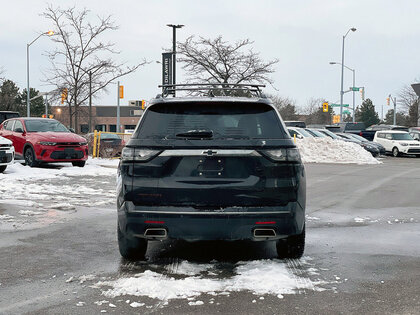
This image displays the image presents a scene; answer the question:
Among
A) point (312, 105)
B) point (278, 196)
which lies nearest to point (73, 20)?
point (278, 196)

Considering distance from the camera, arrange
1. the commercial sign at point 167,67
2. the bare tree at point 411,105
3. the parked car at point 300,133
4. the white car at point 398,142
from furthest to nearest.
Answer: the bare tree at point 411,105, the white car at point 398,142, the parked car at point 300,133, the commercial sign at point 167,67

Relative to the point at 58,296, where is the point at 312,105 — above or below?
above

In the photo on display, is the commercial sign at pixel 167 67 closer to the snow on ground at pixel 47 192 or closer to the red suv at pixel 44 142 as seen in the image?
the red suv at pixel 44 142

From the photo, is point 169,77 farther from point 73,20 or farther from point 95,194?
point 95,194

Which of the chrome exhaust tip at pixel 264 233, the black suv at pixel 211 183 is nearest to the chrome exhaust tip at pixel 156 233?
the black suv at pixel 211 183

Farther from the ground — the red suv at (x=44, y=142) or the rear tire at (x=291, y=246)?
the red suv at (x=44, y=142)

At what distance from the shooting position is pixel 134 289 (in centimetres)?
455

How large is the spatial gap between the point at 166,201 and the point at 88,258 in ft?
4.95

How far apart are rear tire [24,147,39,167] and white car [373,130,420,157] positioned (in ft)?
78.2

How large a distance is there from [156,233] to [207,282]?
66 centimetres

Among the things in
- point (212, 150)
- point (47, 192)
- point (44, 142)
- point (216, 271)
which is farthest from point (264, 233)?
point (44, 142)

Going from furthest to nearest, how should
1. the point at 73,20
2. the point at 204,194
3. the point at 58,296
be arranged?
1. the point at 73,20
2. the point at 204,194
3. the point at 58,296

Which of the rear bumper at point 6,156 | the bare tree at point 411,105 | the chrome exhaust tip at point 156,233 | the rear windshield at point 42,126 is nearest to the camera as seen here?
the chrome exhaust tip at point 156,233

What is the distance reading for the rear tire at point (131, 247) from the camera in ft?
17.8
